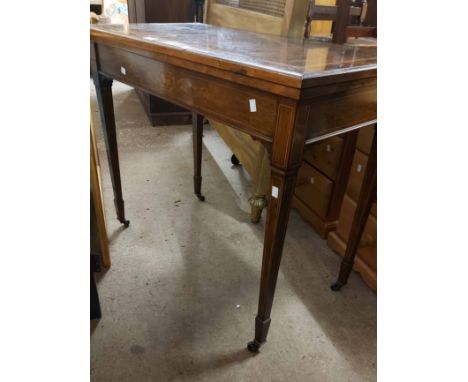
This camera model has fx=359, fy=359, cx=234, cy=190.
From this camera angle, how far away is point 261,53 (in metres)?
0.77

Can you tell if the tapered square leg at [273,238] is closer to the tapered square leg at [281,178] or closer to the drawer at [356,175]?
the tapered square leg at [281,178]

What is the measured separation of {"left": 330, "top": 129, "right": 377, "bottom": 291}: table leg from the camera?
1.04 metres

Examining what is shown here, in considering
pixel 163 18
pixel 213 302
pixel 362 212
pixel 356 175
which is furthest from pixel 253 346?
pixel 163 18

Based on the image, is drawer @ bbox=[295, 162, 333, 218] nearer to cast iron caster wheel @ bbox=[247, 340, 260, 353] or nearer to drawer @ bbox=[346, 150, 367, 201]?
drawer @ bbox=[346, 150, 367, 201]

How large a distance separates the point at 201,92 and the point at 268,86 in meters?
0.19

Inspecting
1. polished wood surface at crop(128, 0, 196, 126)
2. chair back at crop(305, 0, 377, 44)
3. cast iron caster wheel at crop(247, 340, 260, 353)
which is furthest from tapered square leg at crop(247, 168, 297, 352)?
polished wood surface at crop(128, 0, 196, 126)

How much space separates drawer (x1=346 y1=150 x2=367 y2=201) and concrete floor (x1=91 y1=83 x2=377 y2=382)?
267 millimetres

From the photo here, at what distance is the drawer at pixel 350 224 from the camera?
1.19 meters

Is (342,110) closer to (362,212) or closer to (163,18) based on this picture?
(362,212)
